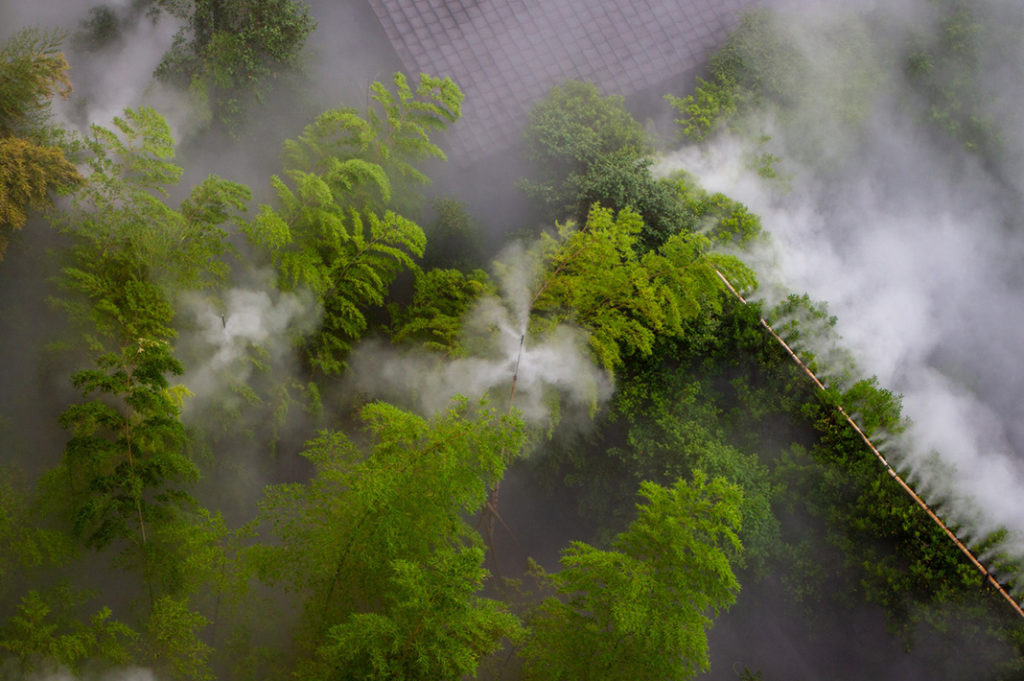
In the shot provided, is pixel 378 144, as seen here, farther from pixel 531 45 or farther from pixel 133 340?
pixel 531 45

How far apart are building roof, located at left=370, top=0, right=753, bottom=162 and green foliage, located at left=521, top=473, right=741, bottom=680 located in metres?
4.89

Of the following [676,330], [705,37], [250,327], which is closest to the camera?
[250,327]

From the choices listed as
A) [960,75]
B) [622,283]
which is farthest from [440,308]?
[960,75]

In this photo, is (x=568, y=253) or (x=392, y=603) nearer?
(x=392, y=603)

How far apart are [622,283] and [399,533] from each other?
3.09 metres

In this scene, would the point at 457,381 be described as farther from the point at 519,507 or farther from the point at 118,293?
the point at 118,293

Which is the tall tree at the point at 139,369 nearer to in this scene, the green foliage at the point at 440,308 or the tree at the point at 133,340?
the tree at the point at 133,340

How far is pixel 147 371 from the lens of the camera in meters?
Result: 5.59

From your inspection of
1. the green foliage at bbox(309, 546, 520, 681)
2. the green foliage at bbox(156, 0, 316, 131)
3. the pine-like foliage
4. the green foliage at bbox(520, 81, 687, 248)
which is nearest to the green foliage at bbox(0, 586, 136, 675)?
the green foliage at bbox(309, 546, 520, 681)

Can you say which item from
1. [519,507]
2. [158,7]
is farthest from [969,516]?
[158,7]

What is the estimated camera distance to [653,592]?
5418 mm

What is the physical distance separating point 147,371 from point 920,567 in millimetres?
6837

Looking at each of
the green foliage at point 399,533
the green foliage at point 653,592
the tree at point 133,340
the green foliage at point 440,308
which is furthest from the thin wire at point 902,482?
the tree at point 133,340

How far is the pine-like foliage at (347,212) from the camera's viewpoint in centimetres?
688
